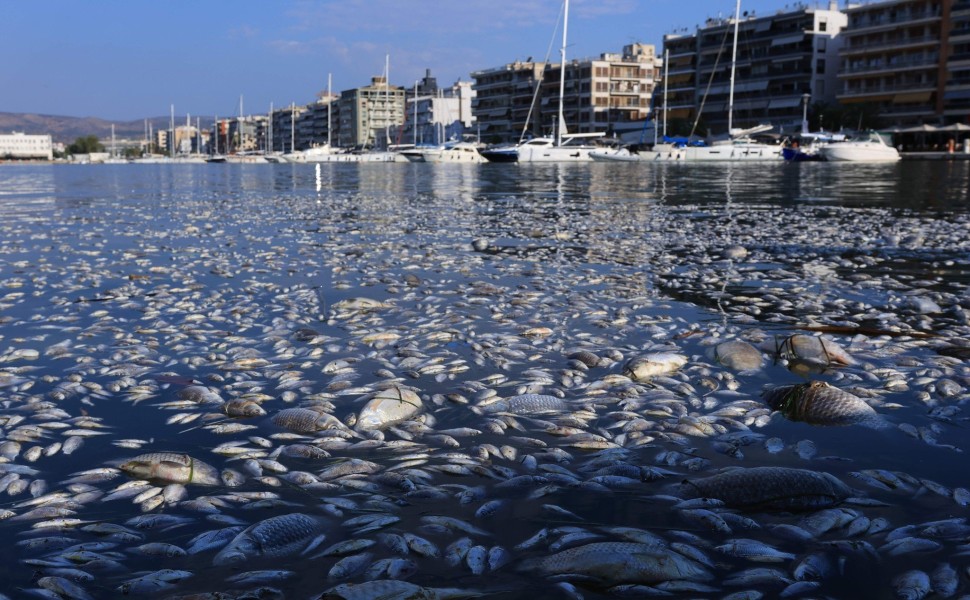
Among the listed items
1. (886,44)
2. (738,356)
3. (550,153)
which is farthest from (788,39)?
(738,356)

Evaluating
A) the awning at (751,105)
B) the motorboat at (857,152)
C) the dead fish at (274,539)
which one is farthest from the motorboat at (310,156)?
the dead fish at (274,539)

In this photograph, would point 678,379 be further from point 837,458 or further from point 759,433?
point 837,458

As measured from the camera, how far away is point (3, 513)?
3771 mm

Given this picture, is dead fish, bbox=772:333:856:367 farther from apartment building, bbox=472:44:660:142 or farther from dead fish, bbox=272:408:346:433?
apartment building, bbox=472:44:660:142

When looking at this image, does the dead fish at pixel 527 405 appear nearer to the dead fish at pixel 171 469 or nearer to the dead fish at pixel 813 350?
the dead fish at pixel 171 469

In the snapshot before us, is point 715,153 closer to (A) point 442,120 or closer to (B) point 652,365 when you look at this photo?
(B) point 652,365

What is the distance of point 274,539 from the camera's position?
139 inches

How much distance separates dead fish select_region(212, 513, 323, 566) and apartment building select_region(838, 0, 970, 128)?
112410 mm

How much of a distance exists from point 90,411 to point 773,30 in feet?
422

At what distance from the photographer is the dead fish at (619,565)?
3.22 m

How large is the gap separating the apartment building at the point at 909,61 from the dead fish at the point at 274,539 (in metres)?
112

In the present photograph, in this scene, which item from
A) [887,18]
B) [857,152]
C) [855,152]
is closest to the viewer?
[855,152]

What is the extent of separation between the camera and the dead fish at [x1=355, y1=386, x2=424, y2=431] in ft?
16.6

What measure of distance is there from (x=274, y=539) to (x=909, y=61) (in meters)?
119
